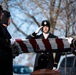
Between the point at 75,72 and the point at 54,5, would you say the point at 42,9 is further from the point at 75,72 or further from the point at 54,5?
the point at 75,72

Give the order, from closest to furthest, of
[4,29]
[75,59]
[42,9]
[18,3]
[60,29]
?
1. [4,29]
2. [75,59]
3. [18,3]
4. [42,9]
5. [60,29]

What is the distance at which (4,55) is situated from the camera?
5418mm

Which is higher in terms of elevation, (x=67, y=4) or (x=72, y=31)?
(x=67, y=4)

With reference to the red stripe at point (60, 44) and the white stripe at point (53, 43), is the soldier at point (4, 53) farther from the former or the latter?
the red stripe at point (60, 44)

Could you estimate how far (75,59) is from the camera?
12484 millimetres

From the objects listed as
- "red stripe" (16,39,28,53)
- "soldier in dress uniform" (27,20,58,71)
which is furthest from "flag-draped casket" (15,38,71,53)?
"soldier in dress uniform" (27,20,58,71)

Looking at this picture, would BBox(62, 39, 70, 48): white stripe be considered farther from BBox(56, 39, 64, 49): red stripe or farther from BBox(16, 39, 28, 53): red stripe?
BBox(16, 39, 28, 53): red stripe

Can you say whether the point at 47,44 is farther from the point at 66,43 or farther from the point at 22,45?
the point at 22,45

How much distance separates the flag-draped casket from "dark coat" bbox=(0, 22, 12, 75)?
2792 mm

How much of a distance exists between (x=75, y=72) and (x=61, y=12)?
420 inches

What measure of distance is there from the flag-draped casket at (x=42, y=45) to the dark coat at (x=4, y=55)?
9.16 feet

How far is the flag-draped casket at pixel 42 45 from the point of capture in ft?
27.6

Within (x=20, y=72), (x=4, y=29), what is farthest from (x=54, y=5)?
(x=4, y=29)

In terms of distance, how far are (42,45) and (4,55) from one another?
3.23 meters
